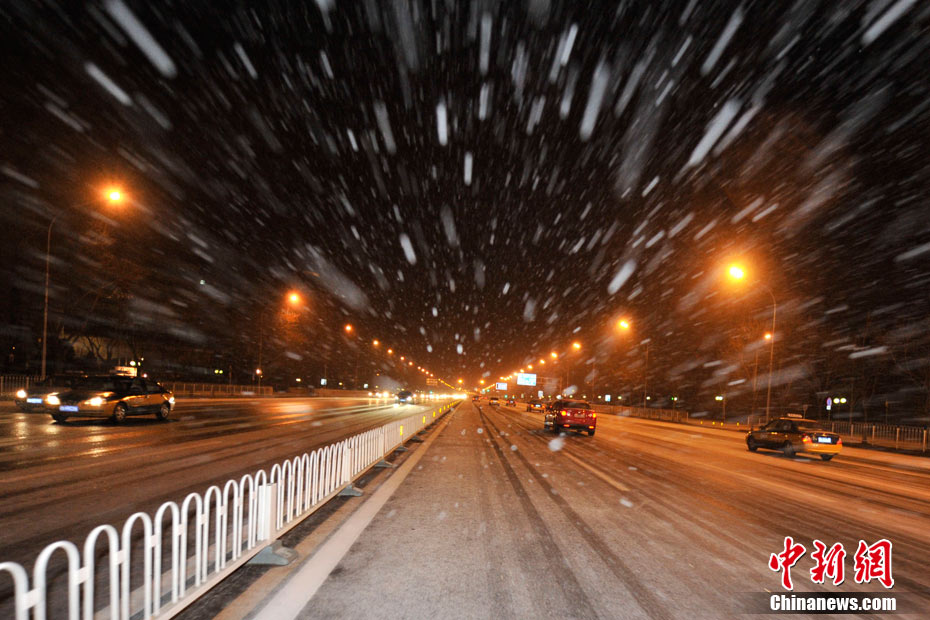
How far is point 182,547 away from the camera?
4.21 meters

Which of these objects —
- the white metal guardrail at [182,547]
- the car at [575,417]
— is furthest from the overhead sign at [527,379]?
the white metal guardrail at [182,547]

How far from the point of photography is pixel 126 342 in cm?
5072

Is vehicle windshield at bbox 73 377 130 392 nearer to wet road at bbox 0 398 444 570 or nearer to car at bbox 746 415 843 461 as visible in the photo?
wet road at bbox 0 398 444 570

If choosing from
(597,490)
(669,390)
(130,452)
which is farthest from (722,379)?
(130,452)

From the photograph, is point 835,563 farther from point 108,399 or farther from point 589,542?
point 108,399

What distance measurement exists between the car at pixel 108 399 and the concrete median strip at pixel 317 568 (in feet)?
50.2

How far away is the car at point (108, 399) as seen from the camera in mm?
18625

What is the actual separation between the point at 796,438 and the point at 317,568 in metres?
19.4

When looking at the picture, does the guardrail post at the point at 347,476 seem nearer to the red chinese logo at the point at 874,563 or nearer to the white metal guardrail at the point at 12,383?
the red chinese logo at the point at 874,563

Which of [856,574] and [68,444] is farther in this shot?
[68,444]

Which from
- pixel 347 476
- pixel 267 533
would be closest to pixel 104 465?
pixel 347 476

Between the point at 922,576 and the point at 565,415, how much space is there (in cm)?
1984

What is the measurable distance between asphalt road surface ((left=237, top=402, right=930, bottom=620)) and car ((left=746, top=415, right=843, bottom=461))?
5376 millimetres

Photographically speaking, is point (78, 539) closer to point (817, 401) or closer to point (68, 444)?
point (68, 444)
